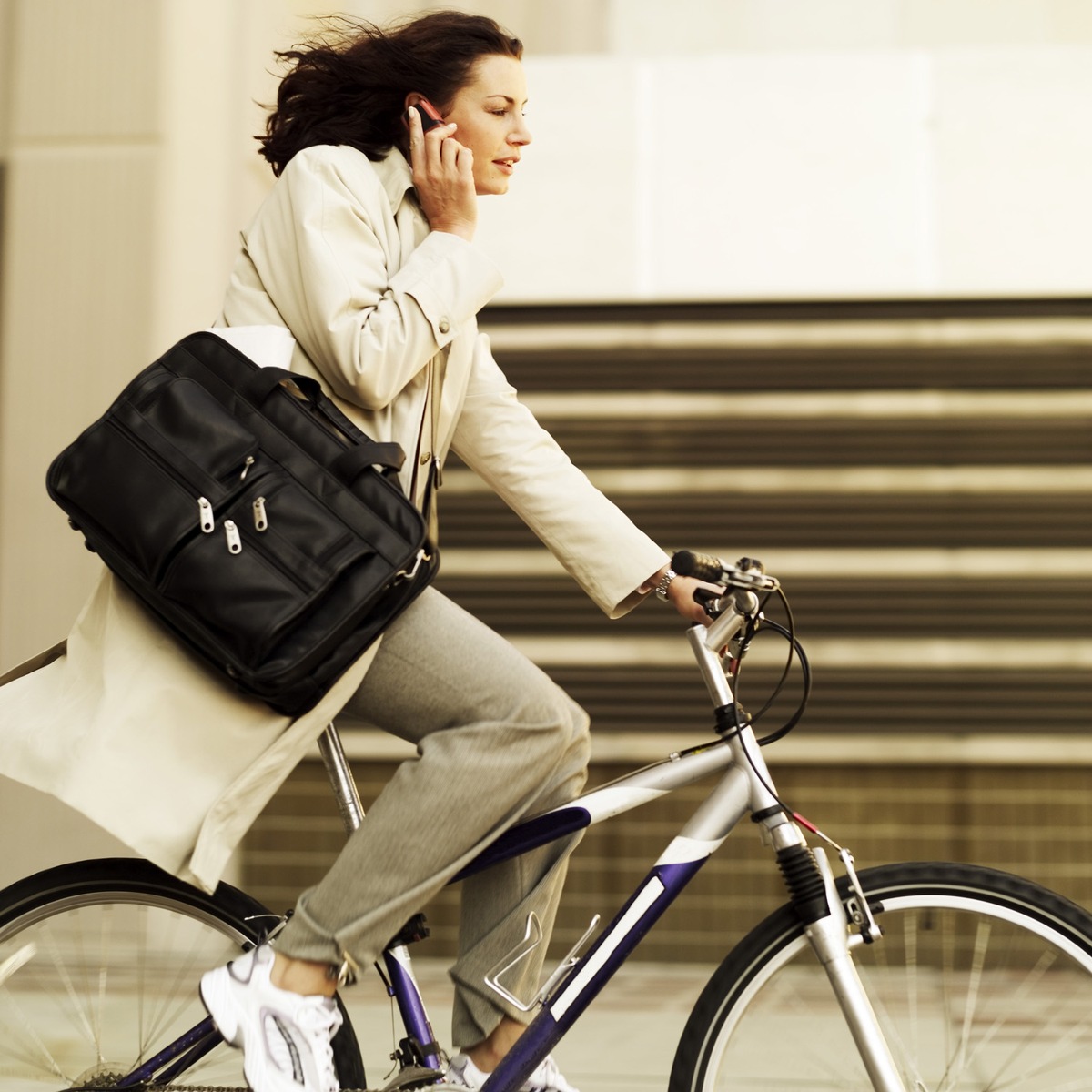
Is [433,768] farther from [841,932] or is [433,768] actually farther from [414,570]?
[841,932]

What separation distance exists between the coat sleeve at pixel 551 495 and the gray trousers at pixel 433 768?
0.28 meters

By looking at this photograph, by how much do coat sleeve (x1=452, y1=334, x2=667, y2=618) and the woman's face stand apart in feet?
1.02

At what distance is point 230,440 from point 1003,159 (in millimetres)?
3747

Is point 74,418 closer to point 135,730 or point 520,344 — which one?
point 520,344

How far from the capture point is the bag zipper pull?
194 centimetres

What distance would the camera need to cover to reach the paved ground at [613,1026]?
2412mm

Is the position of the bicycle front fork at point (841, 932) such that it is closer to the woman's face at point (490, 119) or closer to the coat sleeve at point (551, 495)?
the coat sleeve at point (551, 495)

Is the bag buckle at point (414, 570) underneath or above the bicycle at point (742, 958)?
above

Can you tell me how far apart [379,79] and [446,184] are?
303 millimetres

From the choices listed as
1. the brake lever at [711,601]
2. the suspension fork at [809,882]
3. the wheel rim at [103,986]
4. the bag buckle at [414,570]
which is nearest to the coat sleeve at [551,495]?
the brake lever at [711,601]

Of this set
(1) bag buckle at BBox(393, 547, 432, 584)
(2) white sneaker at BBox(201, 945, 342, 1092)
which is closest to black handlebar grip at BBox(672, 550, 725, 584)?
(1) bag buckle at BBox(393, 547, 432, 584)

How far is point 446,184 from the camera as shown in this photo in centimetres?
221

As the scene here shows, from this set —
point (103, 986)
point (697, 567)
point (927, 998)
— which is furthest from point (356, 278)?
point (927, 998)

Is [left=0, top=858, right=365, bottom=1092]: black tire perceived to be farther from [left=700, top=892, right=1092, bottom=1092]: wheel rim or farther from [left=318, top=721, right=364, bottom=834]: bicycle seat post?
[left=700, top=892, right=1092, bottom=1092]: wheel rim
